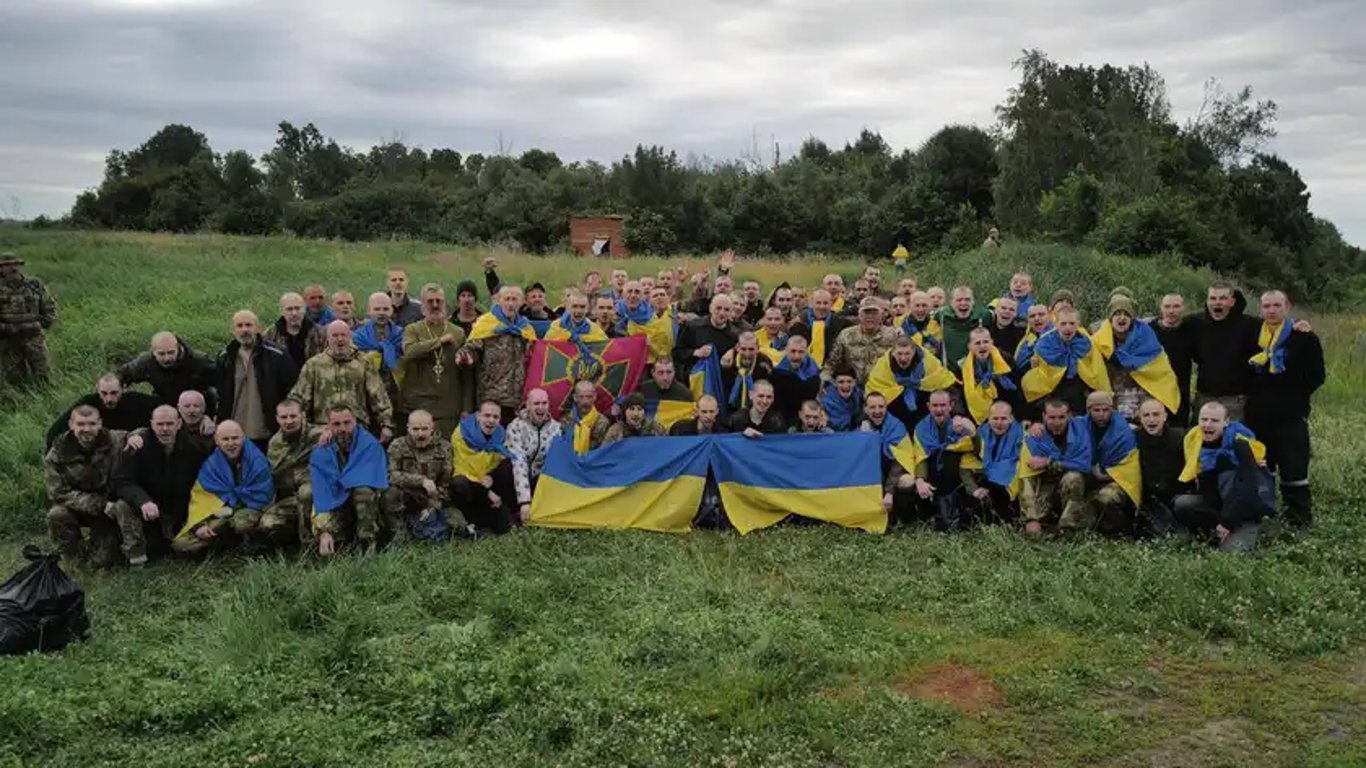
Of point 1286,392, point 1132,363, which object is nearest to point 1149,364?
point 1132,363

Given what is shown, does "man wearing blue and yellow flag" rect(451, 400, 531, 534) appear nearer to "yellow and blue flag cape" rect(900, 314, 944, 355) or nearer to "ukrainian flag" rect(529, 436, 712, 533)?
"ukrainian flag" rect(529, 436, 712, 533)

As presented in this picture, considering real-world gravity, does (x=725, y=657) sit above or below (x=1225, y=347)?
below

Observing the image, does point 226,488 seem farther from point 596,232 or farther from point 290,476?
point 596,232

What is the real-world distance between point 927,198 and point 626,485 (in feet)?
103

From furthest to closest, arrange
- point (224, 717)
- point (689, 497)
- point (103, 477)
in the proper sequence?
point (689, 497) → point (103, 477) → point (224, 717)

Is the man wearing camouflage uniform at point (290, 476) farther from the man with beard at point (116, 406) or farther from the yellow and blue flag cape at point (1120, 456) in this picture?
the yellow and blue flag cape at point (1120, 456)

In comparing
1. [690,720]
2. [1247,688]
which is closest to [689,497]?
[690,720]

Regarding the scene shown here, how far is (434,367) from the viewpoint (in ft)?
30.5

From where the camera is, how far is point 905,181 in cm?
4741

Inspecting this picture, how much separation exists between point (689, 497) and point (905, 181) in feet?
134

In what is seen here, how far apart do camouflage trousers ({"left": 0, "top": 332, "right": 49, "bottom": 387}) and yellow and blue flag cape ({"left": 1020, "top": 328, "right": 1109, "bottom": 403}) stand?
1066 cm

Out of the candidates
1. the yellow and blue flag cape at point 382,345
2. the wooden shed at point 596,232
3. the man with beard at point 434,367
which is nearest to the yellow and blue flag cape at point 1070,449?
the man with beard at point 434,367

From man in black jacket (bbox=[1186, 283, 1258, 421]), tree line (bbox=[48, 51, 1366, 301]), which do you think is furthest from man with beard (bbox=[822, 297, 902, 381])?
tree line (bbox=[48, 51, 1366, 301])

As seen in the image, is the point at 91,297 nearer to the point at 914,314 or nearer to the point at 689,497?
the point at 689,497
